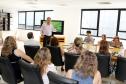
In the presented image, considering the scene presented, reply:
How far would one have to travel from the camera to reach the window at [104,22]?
9.49m

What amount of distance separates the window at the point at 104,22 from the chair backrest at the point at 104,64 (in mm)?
5493

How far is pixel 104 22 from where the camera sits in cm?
1020

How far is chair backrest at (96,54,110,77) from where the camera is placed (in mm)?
4151

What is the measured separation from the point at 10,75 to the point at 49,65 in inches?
33.7

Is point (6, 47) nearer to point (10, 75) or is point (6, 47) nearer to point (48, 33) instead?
point (10, 75)

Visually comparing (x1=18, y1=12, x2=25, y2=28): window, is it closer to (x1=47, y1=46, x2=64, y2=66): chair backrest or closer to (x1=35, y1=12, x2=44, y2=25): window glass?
(x1=35, y1=12, x2=44, y2=25): window glass

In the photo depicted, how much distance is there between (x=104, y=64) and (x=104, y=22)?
626 cm

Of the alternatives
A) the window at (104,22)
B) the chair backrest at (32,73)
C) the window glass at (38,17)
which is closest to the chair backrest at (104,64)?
the chair backrest at (32,73)

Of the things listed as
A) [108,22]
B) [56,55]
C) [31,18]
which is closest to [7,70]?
[56,55]

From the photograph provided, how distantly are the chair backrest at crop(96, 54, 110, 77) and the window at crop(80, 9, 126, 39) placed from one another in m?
5.49

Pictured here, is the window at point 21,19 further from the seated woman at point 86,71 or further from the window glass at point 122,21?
the seated woman at point 86,71

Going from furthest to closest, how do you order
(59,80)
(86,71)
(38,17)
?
(38,17)
(86,71)
(59,80)

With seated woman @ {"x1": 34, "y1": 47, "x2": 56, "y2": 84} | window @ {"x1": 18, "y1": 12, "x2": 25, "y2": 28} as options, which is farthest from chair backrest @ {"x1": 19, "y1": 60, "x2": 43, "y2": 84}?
window @ {"x1": 18, "y1": 12, "x2": 25, "y2": 28}

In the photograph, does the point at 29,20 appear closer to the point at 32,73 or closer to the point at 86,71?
the point at 32,73
